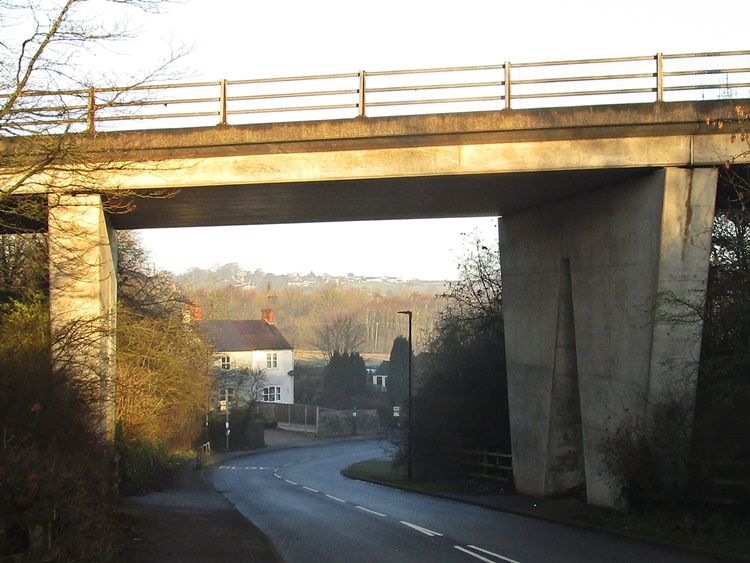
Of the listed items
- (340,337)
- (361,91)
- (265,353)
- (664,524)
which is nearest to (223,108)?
(361,91)

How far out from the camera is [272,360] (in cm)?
8925

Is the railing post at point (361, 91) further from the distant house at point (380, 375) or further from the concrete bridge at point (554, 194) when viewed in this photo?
the distant house at point (380, 375)

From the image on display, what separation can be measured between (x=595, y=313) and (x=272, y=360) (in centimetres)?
7270

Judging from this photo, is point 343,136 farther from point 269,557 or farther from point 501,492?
point 501,492

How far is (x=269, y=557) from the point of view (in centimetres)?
1249

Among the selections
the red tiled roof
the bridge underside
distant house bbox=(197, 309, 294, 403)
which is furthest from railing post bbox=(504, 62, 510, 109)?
distant house bbox=(197, 309, 294, 403)

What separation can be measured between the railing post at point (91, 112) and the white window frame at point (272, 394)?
76358mm

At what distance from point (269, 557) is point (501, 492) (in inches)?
472

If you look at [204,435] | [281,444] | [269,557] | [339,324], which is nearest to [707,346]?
[269,557]

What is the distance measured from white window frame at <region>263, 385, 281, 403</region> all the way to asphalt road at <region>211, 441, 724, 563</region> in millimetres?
60633

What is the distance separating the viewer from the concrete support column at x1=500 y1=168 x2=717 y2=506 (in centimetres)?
1608

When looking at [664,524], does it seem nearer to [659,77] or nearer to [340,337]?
[659,77]

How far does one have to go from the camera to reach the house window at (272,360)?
88938mm

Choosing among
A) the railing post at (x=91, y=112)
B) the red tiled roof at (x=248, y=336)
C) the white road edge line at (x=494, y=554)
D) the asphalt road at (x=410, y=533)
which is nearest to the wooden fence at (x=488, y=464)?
the asphalt road at (x=410, y=533)
